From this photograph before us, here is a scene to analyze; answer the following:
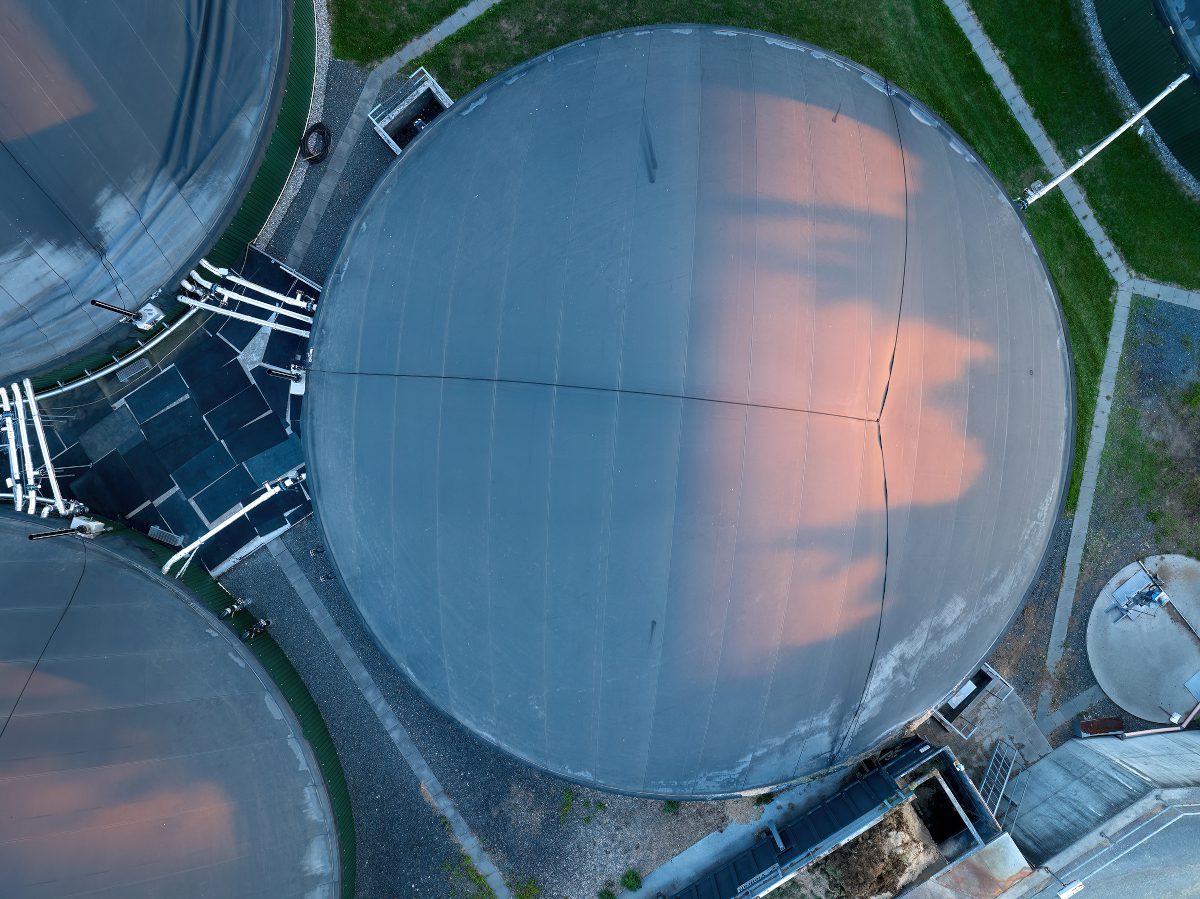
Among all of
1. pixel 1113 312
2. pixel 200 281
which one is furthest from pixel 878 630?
pixel 200 281

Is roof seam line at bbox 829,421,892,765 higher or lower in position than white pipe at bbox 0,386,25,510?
lower

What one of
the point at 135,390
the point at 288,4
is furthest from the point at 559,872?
the point at 288,4

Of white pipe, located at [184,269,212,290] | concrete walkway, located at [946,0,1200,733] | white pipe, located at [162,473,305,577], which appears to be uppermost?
white pipe, located at [184,269,212,290]

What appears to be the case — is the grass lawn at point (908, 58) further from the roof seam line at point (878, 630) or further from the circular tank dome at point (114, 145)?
the roof seam line at point (878, 630)

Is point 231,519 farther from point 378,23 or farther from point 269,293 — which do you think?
point 378,23

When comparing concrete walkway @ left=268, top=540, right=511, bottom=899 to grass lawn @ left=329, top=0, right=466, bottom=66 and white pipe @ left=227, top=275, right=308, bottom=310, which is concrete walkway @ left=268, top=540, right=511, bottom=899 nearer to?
white pipe @ left=227, top=275, right=308, bottom=310

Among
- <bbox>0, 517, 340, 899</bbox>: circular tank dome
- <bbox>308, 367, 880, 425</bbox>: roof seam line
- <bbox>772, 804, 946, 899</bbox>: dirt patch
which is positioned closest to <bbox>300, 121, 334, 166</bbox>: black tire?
<bbox>308, 367, 880, 425</bbox>: roof seam line

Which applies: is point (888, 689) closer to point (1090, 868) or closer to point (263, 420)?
point (1090, 868)

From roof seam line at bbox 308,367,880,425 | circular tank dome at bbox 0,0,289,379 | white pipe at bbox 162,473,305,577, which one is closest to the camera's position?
roof seam line at bbox 308,367,880,425
